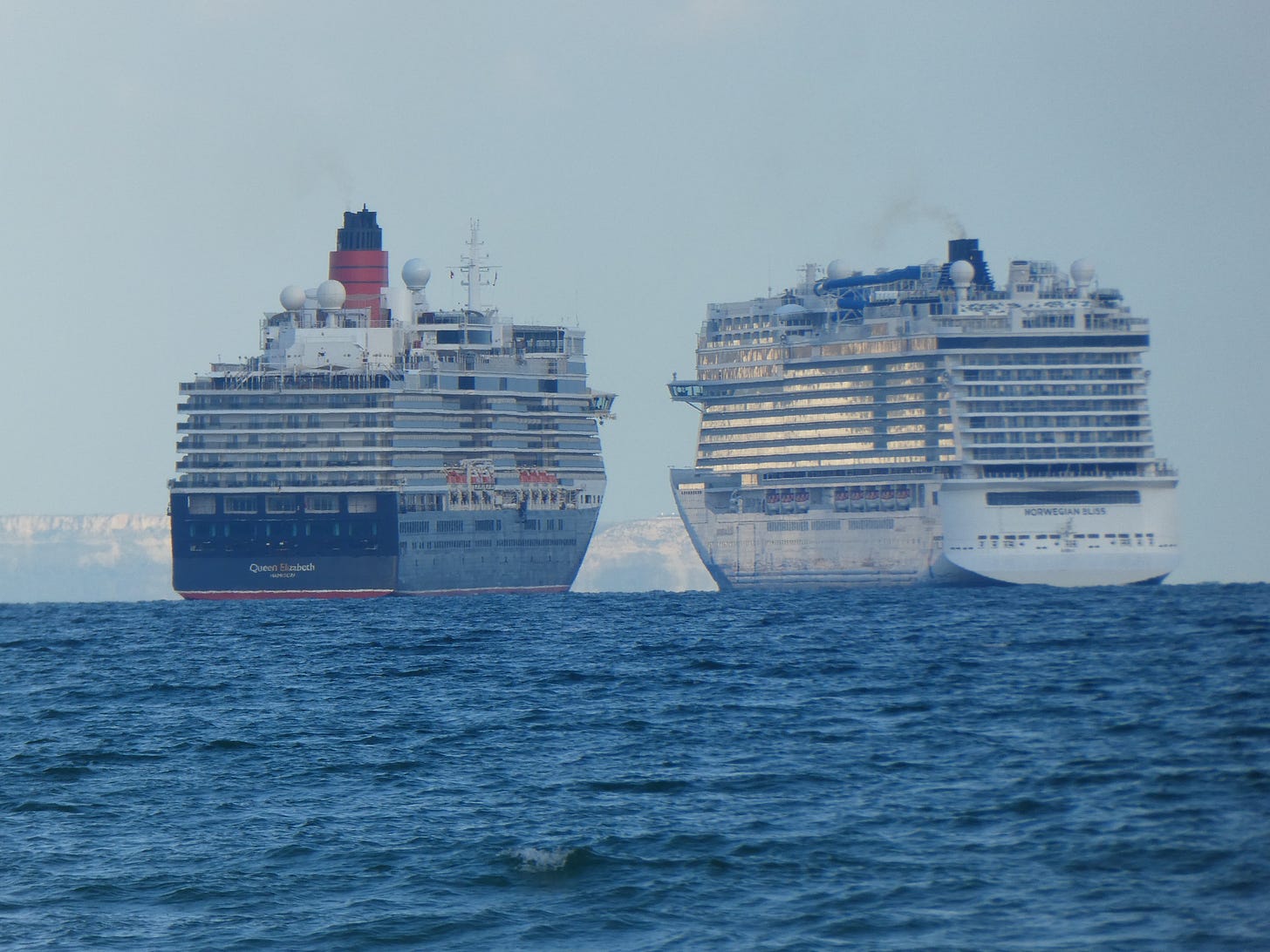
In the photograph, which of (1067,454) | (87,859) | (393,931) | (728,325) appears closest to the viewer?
(393,931)

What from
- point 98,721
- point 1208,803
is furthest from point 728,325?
point 1208,803

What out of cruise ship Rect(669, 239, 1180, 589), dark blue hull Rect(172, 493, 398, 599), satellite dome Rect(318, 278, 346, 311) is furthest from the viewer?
satellite dome Rect(318, 278, 346, 311)

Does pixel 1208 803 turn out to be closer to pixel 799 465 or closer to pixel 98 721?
pixel 98 721

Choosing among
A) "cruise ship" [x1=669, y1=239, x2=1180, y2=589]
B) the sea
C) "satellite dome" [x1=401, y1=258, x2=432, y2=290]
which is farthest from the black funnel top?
the sea

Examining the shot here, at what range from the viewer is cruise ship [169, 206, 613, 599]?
160000 mm

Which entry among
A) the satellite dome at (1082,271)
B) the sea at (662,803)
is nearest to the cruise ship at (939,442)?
the satellite dome at (1082,271)

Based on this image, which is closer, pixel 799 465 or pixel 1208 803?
pixel 1208 803

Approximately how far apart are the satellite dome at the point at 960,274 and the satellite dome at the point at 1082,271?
9.36m

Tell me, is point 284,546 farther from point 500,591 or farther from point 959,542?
point 959,542

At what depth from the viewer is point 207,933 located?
28281 millimetres

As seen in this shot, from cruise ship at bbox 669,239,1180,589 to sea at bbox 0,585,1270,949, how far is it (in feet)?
322

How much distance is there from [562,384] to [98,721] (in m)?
129

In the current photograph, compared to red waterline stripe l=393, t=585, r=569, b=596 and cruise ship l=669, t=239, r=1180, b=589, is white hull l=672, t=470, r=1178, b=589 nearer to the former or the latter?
cruise ship l=669, t=239, r=1180, b=589

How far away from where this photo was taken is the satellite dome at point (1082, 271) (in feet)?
591
